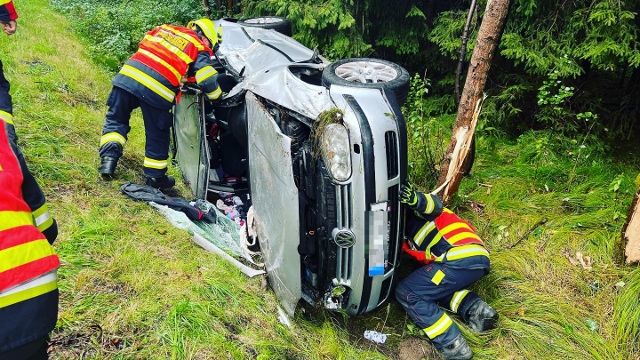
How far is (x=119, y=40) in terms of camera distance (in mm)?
7309

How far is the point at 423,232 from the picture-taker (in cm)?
287

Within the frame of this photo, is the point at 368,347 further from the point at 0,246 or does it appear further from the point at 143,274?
the point at 0,246


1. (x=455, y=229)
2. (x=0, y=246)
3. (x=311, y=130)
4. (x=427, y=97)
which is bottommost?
(x=427, y=97)

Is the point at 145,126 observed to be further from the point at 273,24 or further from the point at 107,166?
the point at 273,24

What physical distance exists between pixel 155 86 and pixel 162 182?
89 cm

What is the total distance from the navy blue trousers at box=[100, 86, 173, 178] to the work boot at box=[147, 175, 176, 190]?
0.05 meters

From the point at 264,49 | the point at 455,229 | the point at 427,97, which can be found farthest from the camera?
the point at 427,97

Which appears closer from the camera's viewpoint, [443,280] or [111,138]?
[443,280]

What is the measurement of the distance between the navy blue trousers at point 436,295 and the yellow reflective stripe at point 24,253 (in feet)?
6.70

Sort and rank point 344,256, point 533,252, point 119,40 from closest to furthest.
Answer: point 344,256 < point 533,252 < point 119,40

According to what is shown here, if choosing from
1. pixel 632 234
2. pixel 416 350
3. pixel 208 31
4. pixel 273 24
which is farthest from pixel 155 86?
pixel 632 234

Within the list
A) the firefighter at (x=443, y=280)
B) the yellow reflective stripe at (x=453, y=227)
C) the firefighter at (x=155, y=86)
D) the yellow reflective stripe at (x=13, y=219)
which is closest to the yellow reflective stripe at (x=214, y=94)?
the firefighter at (x=155, y=86)

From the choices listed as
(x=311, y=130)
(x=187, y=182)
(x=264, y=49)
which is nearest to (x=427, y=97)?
(x=264, y=49)

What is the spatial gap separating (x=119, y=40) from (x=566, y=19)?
6.54 metres
